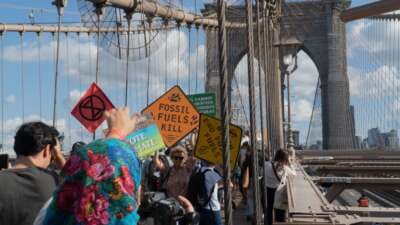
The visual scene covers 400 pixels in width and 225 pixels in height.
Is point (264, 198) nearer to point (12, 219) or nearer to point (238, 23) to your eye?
point (12, 219)

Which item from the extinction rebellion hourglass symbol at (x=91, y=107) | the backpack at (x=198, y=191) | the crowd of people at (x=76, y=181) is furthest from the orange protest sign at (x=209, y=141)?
the crowd of people at (x=76, y=181)

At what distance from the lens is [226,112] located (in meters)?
3.44

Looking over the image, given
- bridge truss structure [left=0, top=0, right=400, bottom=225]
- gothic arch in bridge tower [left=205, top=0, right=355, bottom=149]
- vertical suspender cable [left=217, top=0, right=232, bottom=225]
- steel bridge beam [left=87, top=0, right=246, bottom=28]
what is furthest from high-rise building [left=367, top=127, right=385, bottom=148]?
vertical suspender cable [left=217, top=0, right=232, bottom=225]

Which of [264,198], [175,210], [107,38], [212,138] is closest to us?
[175,210]

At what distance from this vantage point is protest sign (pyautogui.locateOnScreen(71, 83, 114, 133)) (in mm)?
8547

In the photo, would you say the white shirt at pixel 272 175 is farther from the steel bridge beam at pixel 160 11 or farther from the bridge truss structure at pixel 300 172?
the steel bridge beam at pixel 160 11

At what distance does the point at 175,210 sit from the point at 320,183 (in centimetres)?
862

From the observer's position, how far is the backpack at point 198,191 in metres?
6.38

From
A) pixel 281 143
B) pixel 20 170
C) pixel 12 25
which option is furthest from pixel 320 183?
pixel 281 143

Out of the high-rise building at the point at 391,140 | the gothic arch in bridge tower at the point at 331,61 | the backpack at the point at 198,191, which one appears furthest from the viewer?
the gothic arch in bridge tower at the point at 331,61

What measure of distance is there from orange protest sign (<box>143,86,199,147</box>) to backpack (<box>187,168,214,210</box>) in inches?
49.4

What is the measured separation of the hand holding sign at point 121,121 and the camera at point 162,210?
1.51 metres

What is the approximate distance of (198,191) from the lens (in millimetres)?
6426

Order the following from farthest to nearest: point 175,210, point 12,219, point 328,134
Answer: point 328,134, point 175,210, point 12,219
